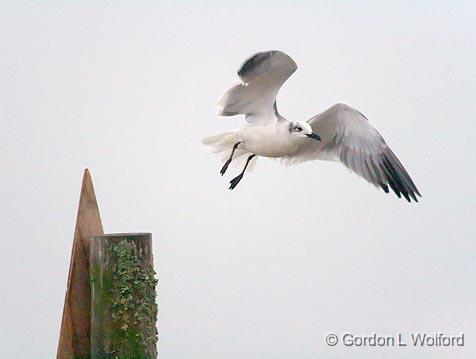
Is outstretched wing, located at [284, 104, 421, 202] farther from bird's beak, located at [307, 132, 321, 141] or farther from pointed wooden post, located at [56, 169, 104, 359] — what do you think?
pointed wooden post, located at [56, 169, 104, 359]

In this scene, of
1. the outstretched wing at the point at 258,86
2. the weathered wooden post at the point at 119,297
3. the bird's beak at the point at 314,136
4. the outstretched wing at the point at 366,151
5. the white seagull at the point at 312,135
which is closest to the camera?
the weathered wooden post at the point at 119,297

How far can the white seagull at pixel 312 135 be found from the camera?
8156 mm

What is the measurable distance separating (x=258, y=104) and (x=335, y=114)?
66 cm

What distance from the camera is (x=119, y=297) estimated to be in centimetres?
438

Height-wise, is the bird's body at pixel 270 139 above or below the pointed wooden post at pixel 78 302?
above

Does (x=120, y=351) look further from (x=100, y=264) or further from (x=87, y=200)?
(x=87, y=200)

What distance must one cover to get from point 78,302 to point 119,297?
8.8 inches

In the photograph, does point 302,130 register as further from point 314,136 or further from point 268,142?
point 268,142

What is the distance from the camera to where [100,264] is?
14.5 ft

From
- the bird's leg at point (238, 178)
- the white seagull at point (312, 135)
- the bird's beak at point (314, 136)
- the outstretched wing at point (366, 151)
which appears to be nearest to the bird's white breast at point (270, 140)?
the white seagull at point (312, 135)

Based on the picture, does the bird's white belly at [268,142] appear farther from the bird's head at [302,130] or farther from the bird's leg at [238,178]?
the bird's leg at [238,178]

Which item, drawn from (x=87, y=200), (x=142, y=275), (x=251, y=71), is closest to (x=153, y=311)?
(x=142, y=275)

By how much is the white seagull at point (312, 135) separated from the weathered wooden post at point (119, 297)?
3.77m

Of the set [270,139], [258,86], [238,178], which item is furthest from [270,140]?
[238,178]
